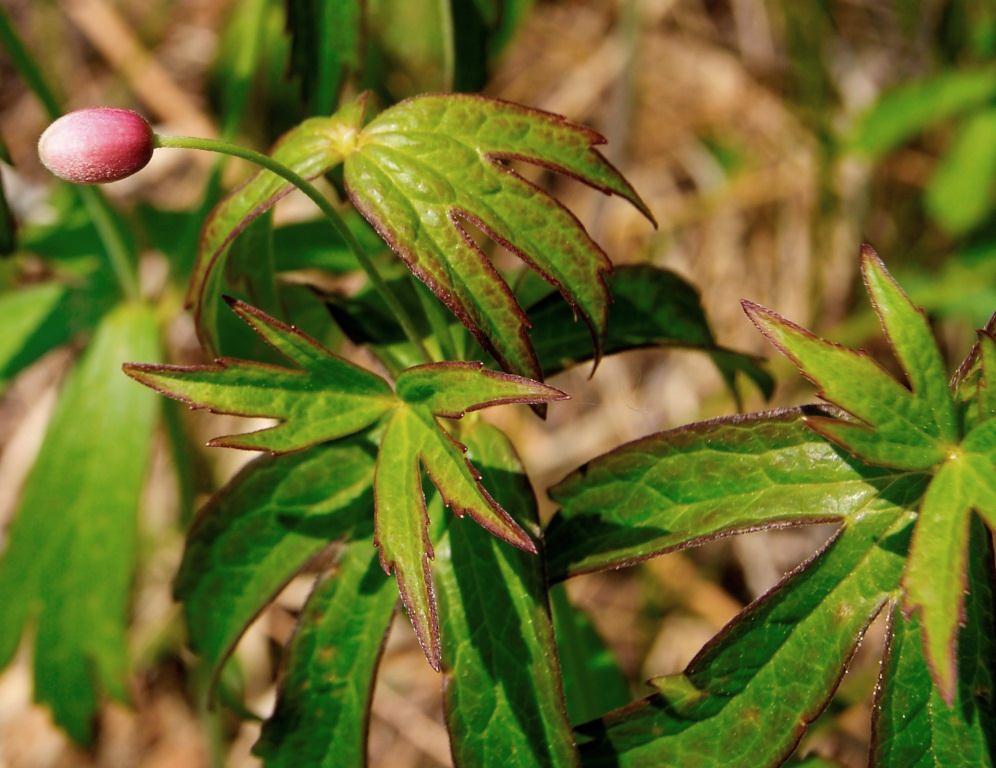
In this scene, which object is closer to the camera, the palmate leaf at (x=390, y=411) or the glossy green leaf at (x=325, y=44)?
the palmate leaf at (x=390, y=411)

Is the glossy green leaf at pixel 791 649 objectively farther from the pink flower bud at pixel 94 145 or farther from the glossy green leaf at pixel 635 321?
the pink flower bud at pixel 94 145

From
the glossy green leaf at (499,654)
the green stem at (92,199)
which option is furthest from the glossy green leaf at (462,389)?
the green stem at (92,199)

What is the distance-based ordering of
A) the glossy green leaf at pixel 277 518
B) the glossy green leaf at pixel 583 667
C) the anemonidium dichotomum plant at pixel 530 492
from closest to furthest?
the anemonidium dichotomum plant at pixel 530 492 → the glossy green leaf at pixel 277 518 → the glossy green leaf at pixel 583 667

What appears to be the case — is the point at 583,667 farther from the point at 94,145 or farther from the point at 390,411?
the point at 94,145

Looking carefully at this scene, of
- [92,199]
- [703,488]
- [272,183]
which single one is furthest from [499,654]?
[92,199]

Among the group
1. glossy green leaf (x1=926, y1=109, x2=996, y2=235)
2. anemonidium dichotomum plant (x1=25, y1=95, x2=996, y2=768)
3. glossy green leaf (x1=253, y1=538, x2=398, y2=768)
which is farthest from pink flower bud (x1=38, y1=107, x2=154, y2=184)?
glossy green leaf (x1=926, y1=109, x2=996, y2=235)

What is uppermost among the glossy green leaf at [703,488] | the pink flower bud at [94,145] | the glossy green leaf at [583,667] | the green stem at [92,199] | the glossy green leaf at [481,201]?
the green stem at [92,199]

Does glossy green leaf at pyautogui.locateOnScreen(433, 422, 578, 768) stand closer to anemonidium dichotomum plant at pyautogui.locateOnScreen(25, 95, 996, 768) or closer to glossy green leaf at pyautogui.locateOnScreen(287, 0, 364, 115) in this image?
anemonidium dichotomum plant at pyautogui.locateOnScreen(25, 95, 996, 768)
